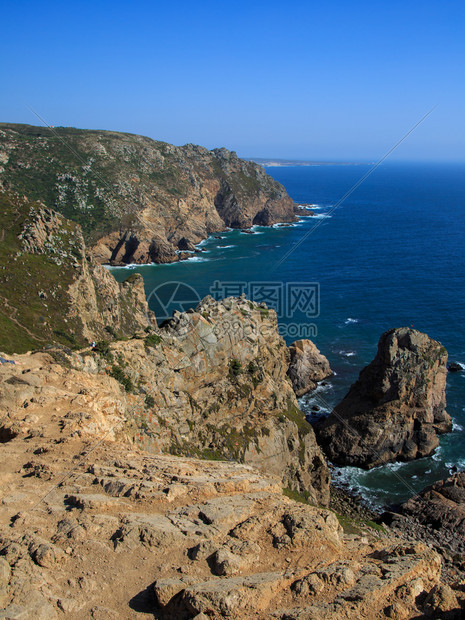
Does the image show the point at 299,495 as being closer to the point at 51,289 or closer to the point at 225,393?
the point at 225,393

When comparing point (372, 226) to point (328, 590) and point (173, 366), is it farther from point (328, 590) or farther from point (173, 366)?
point (328, 590)

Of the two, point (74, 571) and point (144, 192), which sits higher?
point (144, 192)

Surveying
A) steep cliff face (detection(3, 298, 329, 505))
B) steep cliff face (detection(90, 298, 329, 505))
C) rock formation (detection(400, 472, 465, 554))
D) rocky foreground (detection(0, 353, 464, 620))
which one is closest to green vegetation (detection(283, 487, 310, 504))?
steep cliff face (detection(3, 298, 329, 505))

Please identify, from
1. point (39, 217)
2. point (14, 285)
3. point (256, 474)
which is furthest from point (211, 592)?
point (39, 217)

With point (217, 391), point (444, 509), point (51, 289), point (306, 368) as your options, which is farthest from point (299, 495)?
point (51, 289)

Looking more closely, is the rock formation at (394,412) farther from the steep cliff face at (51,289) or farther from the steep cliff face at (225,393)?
the steep cliff face at (51,289)

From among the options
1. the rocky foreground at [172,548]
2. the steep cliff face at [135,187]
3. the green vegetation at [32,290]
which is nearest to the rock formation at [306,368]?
the green vegetation at [32,290]
